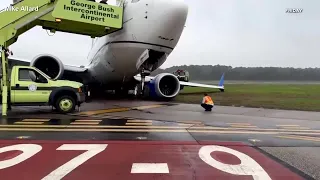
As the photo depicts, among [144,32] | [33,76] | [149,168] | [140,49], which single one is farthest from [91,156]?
[140,49]

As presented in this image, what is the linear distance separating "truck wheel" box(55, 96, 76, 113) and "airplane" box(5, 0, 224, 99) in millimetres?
4359

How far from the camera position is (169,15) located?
13836 mm

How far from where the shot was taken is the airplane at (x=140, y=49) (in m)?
14.0

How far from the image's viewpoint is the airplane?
14.0 metres

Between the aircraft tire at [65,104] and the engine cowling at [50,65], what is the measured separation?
567 centimetres

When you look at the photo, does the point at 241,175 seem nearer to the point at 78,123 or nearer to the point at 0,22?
the point at 78,123

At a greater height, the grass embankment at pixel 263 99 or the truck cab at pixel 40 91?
the truck cab at pixel 40 91

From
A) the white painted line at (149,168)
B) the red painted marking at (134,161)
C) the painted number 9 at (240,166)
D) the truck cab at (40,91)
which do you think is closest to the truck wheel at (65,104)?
the truck cab at (40,91)

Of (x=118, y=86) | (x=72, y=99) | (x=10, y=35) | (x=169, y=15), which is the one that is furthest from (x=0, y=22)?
(x=118, y=86)

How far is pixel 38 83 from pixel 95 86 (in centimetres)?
1127

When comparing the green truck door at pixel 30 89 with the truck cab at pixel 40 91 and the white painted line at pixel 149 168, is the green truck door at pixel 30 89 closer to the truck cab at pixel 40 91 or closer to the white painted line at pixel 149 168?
the truck cab at pixel 40 91

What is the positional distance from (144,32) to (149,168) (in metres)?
10.6

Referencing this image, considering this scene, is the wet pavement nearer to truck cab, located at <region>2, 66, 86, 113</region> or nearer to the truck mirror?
truck cab, located at <region>2, 66, 86, 113</region>

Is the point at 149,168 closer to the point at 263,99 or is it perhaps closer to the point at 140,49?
the point at 140,49
